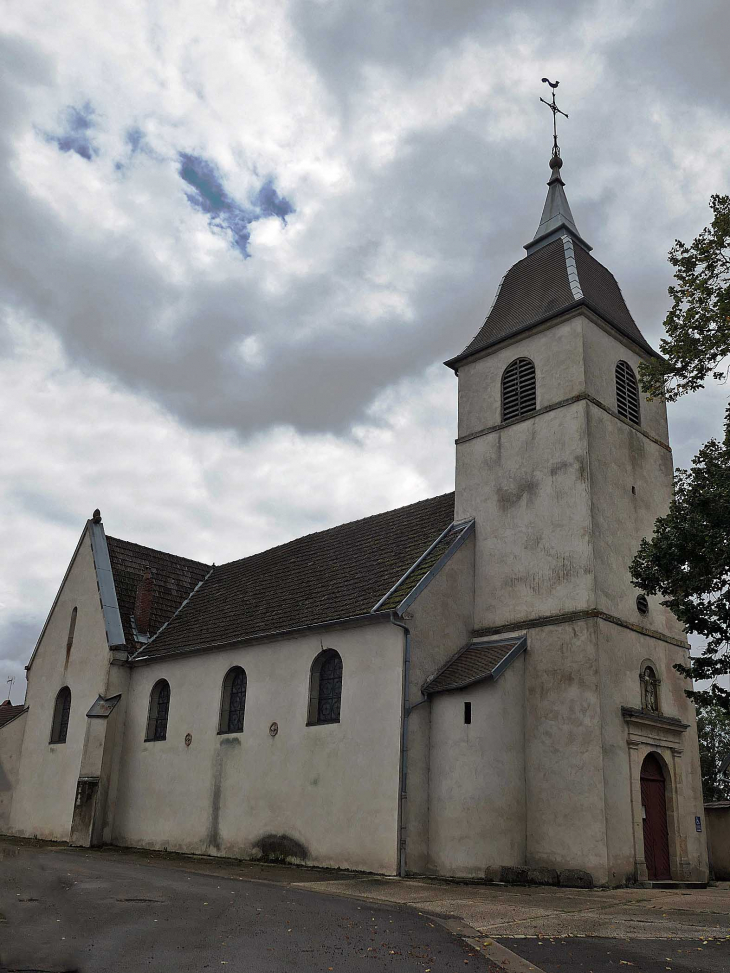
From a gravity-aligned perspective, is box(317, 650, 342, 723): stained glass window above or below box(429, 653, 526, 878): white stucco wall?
above

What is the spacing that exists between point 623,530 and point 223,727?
11949 mm

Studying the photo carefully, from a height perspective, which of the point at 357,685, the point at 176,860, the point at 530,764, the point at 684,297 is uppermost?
the point at 684,297

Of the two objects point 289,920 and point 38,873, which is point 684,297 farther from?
point 38,873

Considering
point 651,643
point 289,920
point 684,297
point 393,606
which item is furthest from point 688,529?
point 289,920

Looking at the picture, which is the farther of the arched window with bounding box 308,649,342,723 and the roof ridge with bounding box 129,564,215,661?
the roof ridge with bounding box 129,564,215,661

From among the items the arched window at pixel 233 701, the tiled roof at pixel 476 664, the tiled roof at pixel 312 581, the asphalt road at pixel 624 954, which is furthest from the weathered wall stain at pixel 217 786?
the asphalt road at pixel 624 954

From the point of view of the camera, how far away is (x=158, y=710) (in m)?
26.2

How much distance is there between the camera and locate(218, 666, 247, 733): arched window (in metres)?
23.2

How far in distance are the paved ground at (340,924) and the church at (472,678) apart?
2004mm

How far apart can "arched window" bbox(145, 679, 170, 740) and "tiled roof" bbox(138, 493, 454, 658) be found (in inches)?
44.4

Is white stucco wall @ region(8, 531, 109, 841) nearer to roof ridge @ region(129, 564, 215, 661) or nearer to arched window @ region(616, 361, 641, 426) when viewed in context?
roof ridge @ region(129, 564, 215, 661)

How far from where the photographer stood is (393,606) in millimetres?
19594

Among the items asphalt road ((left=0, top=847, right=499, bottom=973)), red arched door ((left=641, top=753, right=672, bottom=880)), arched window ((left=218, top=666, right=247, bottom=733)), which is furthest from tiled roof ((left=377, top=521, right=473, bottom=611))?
asphalt road ((left=0, top=847, right=499, bottom=973))

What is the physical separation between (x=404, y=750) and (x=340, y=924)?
7.59 meters
